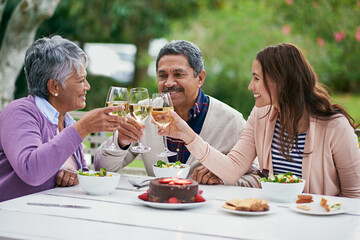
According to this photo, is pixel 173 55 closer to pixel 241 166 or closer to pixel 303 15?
pixel 241 166

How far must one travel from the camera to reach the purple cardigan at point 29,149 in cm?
189

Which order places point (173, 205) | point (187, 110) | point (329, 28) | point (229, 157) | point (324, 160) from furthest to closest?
point (329, 28) → point (187, 110) → point (229, 157) → point (324, 160) → point (173, 205)

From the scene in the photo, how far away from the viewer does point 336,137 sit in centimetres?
231

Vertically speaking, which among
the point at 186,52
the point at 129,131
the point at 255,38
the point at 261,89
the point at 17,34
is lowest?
the point at 129,131

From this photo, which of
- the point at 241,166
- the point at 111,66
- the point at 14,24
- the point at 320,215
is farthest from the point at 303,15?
the point at 320,215

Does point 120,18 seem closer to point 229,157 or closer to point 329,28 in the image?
point 329,28

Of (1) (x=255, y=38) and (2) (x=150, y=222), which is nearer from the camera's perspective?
(2) (x=150, y=222)

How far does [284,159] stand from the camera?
8.05ft

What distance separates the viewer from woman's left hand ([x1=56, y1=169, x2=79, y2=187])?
213 centimetres

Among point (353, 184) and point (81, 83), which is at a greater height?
point (81, 83)

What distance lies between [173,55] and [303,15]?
490 cm

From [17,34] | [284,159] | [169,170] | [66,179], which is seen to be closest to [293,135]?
[284,159]

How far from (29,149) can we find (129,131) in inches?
21.1

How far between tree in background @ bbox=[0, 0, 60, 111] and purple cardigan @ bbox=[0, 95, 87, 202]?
2.83 m
